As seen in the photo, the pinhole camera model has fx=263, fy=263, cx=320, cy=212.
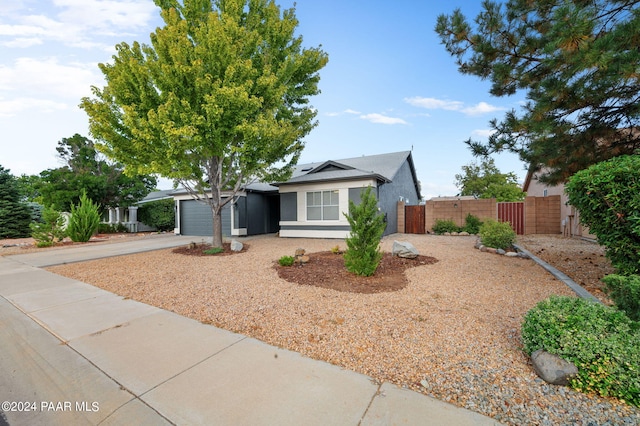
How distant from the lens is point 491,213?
46.3 feet

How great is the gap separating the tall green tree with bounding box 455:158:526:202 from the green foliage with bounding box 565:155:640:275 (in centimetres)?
2536

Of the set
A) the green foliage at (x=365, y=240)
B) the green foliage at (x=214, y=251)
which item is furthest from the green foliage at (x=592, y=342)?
the green foliage at (x=214, y=251)

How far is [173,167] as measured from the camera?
8.26m

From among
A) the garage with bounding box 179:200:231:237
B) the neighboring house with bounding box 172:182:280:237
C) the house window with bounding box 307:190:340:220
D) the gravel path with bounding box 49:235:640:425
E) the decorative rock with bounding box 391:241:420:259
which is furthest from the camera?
the garage with bounding box 179:200:231:237

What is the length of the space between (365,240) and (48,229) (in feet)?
46.7

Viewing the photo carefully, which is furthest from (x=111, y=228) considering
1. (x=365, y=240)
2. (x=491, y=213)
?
(x=491, y=213)

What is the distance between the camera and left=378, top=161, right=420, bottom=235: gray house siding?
1359 cm

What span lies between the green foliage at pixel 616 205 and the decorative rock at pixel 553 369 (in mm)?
2543

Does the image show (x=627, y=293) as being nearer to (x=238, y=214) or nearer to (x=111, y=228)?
(x=238, y=214)

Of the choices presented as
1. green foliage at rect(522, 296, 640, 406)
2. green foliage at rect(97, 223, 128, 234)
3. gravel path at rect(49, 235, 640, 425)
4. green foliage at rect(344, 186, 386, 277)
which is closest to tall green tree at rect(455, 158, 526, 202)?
gravel path at rect(49, 235, 640, 425)

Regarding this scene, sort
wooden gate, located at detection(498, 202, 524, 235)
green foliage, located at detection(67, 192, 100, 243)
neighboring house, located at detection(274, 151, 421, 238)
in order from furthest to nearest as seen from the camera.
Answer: wooden gate, located at detection(498, 202, 524, 235) → green foliage, located at detection(67, 192, 100, 243) → neighboring house, located at detection(274, 151, 421, 238)

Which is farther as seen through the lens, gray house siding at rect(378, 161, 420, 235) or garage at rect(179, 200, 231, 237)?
garage at rect(179, 200, 231, 237)

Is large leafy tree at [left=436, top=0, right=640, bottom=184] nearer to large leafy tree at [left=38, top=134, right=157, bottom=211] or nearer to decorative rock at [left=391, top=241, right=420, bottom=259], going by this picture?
decorative rock at [left=391, top=241, right=420, bottom=259]

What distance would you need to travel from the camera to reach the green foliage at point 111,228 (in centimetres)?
1857
